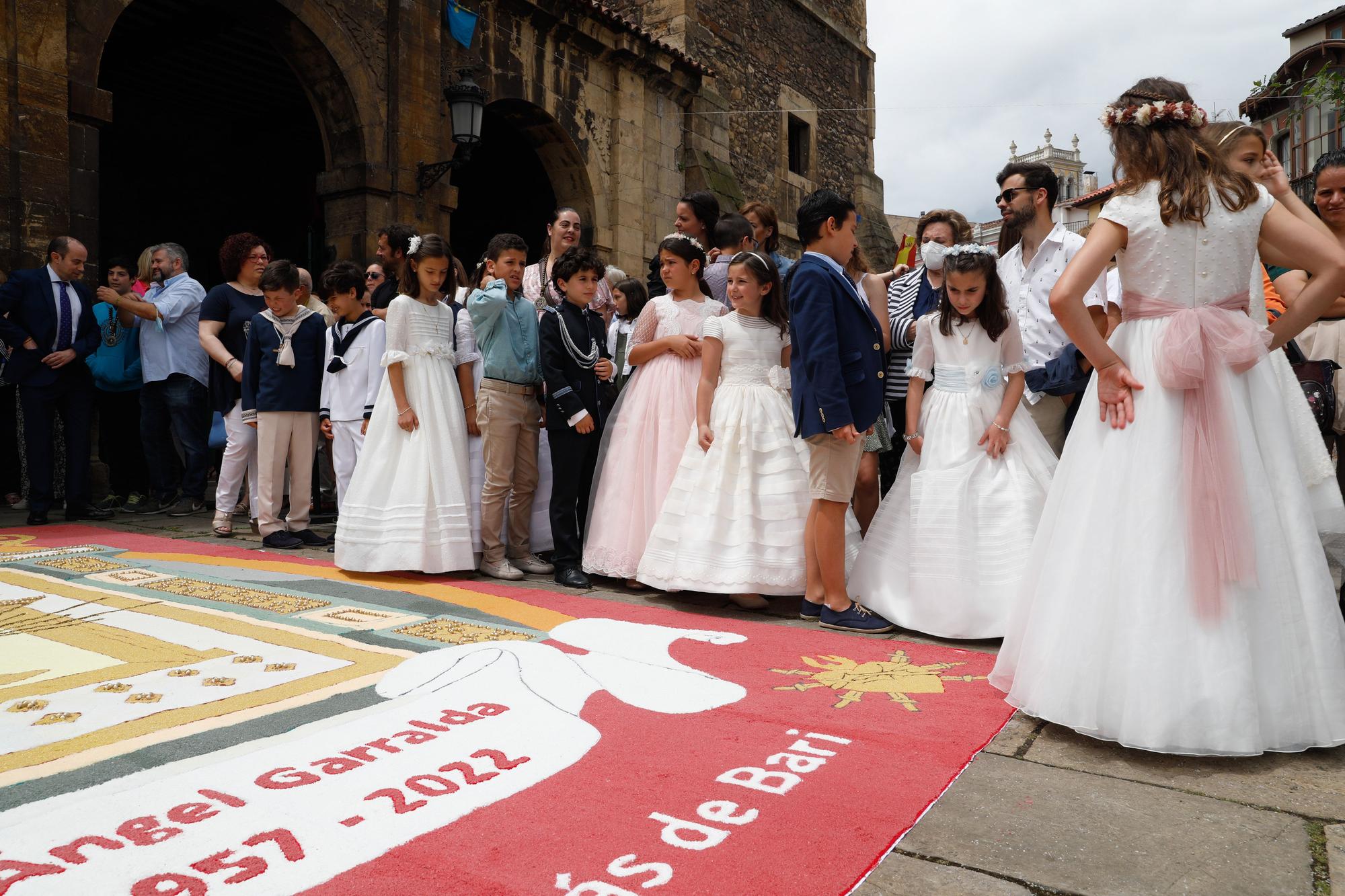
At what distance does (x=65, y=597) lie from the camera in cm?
396

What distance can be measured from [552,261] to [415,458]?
4.57 feet

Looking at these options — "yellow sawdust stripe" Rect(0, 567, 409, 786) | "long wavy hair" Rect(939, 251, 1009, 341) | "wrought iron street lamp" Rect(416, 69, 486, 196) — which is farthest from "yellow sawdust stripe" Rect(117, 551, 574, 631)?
"wrought iron street lamp" Rect(416, 69, 486, 196)

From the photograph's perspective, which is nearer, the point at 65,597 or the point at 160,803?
the point at 160,803

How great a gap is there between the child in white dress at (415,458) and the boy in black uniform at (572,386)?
0.51 m

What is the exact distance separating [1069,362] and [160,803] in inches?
134

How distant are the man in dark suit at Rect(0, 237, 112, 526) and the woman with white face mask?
5667mm

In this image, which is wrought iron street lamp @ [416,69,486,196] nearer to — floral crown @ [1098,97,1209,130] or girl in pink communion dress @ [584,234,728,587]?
girl in pink communion dress @ [584,234,728,587]

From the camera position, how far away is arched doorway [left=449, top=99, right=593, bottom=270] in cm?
1187

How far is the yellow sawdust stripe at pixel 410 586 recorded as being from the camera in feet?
12.6

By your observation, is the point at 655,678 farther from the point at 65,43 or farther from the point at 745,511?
the point at 65,43

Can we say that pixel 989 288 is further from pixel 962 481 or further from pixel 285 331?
pixel 285 331

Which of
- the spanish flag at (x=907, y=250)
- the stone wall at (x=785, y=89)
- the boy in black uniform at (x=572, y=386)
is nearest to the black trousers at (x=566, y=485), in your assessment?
the boy in black uniform at (x=572, y=386)

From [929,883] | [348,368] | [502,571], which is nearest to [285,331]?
[348,368]

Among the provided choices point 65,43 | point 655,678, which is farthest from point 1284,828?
point 65,43
